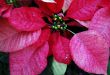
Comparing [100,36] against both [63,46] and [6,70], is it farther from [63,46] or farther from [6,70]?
[6,70]

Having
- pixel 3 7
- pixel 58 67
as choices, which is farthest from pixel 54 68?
pixel 3 7

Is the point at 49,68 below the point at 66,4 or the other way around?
below

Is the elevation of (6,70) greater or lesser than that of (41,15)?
lesser

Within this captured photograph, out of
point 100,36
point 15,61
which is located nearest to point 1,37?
point 15,61

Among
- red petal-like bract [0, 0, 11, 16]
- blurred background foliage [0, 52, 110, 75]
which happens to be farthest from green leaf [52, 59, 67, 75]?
red petal-like bract [0, 0, 11, 16]

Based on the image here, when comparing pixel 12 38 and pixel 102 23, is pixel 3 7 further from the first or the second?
pixel 102 23

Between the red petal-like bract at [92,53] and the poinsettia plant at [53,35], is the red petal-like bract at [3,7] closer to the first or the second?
the poinsettia plant at [53,35]
